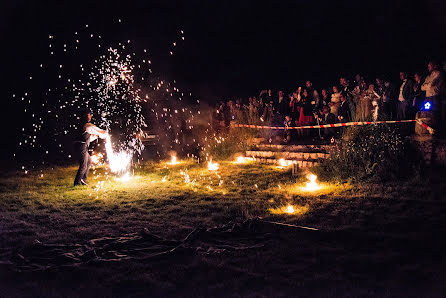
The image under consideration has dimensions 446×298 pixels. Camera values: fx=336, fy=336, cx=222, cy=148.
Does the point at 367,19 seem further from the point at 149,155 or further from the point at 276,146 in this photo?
the point at 149,155

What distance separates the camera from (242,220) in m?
6.23

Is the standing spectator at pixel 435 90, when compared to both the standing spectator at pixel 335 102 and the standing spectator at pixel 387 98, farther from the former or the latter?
the standing spectator at pixel 335 102

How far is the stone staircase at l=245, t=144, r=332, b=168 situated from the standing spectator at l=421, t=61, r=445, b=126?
10.1ft

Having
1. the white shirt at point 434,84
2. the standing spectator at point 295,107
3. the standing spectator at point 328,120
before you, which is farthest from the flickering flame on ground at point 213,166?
the white shirt at point 434,84

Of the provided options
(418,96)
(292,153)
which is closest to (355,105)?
(418,96)

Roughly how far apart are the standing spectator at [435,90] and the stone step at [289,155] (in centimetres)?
304

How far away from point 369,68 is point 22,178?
17.6 meters

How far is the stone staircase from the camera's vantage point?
10875mm

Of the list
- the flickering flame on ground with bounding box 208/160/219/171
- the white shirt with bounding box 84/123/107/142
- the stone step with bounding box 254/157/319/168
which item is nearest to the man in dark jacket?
the white shirt with bounding box 84/123/107/142

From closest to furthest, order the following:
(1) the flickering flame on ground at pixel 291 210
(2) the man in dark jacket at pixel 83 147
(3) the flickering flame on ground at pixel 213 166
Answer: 1. (1) the flickering flame on ground at pixel 291 210
2. (2) the man in dark jacket at pixel 83 147
3. (3) the flickering flame on ground at pixel 213 166

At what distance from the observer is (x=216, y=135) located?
16.0 m

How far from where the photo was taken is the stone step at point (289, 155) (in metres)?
10.9

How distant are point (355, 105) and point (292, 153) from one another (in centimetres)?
304

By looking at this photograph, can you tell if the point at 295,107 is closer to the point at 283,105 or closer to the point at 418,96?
the point at 283,105
